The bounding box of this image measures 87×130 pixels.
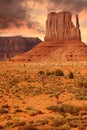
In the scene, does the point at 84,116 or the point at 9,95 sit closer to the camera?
the point at 84,116

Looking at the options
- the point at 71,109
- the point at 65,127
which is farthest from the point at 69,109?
the point at 65,127

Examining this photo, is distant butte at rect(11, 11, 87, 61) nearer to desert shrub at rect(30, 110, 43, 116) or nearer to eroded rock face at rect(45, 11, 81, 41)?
eroded rock face at rect(45, 11, 81, 41)

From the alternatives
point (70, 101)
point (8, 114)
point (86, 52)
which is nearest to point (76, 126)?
point (8, 114)

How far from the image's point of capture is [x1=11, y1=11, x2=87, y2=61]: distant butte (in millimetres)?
149125

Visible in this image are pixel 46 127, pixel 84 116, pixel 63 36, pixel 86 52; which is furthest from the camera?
pixel 63 36

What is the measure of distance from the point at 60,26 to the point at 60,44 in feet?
93.4

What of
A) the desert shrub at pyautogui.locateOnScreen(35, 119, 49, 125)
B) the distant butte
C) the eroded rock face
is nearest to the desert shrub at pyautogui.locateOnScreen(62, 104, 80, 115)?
the desert shrub at pyautogui.locateOnScreen(35, 119, 49, 125)

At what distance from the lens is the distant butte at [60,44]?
149 metres

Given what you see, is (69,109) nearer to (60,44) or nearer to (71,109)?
(71,109)

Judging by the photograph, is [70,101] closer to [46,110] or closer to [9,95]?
[46,110]

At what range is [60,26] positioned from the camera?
193125mm

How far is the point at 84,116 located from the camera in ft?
59.7

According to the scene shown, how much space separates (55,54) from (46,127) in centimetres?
13761

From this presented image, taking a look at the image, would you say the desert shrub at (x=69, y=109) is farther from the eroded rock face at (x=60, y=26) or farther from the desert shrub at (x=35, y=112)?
the eroded rock face at (x=60, y=26)
